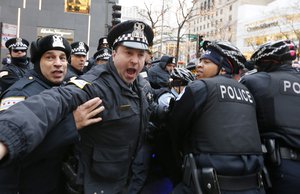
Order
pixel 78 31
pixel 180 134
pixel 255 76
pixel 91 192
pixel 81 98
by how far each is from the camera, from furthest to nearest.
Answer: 1. pixel 78 31
2. pixel 255 76
3. pixel 180 134
4. pixel 91 192
5. pixel 81 98

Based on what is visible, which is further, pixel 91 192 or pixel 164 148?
pixel 164 148

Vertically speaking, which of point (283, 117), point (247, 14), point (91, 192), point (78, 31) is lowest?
point (91, 192)

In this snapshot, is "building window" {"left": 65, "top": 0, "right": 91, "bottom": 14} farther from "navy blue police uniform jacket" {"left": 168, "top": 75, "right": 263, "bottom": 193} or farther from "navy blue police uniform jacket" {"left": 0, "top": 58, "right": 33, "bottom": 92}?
"navy blue police uniform jacket" {"left": 168, "top": 75, "right": 263, "bottom": 193}

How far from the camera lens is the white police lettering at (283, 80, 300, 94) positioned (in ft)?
10.5

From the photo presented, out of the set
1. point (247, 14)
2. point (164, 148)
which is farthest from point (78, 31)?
point (247, 14)

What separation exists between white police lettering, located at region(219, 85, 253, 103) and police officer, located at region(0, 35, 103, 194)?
1.37 metres

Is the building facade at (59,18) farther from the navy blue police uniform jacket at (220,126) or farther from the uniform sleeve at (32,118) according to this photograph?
the uniform sleeve at (32,118)

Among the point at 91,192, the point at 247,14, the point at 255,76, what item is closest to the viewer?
the point at 91,192

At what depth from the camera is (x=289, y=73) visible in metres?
3.38

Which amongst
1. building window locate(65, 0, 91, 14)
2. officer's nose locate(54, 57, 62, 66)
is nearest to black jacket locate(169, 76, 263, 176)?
officer's nose locate(54, 57, 62, 66)

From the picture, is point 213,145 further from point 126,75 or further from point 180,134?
point 126,75

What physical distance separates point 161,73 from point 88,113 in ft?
17.6

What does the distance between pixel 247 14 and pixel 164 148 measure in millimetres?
71532

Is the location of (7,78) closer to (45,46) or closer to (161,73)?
(161,73)
